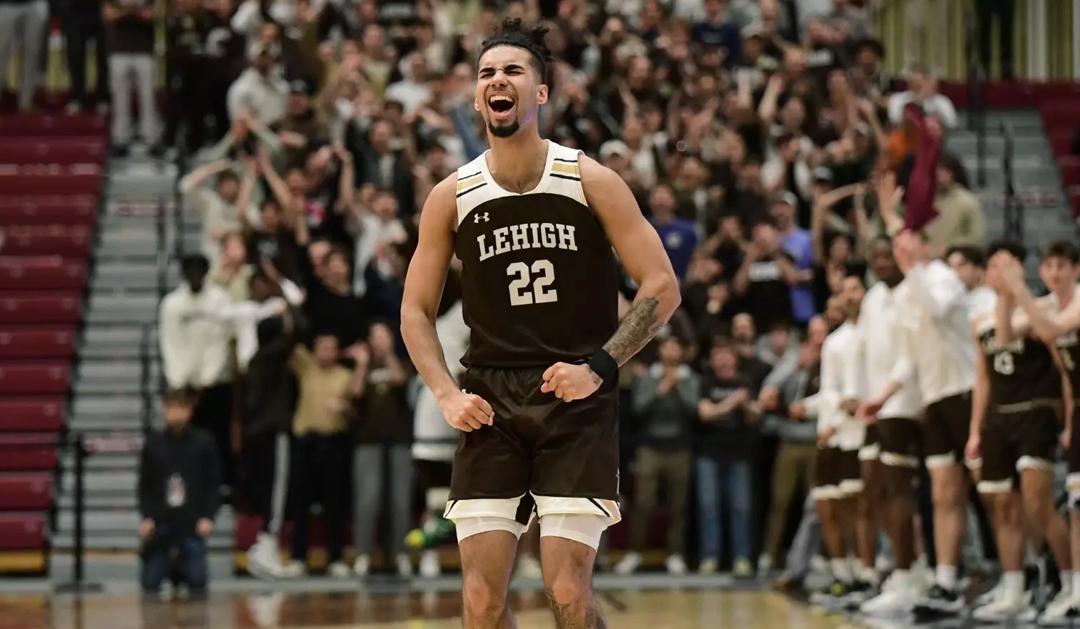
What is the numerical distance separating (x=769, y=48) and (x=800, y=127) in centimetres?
151

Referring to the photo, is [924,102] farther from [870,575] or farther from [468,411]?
[468,411]

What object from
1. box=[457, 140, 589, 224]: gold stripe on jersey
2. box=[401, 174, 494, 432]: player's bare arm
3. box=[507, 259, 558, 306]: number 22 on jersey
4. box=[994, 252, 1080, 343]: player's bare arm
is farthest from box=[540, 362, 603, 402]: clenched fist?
box=[994, 252, 1080, 343]: player's bare arm

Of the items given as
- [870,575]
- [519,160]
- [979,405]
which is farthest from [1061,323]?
[519,160]

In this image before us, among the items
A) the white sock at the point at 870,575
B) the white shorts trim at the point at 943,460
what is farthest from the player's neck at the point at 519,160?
the white sock at the point at 870,575

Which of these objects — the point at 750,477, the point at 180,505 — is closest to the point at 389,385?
the point at 180,505

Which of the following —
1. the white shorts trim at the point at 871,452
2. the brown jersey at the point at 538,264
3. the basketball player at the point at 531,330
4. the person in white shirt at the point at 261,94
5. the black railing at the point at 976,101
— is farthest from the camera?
the black railing at the point at 976,101

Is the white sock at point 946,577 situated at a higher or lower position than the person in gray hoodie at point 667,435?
lower

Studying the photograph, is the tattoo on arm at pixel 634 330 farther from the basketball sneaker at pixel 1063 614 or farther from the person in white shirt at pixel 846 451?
the person in white shirt at pixel 846 451

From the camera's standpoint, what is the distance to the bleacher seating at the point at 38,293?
15.9m

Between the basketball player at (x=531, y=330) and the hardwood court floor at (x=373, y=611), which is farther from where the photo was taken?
the hardwood court floor at (x=373, y=611)

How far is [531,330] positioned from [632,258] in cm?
43

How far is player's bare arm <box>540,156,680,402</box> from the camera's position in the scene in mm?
6570

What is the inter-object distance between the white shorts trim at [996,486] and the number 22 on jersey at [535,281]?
5.65 meters

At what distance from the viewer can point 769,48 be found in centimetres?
1872
